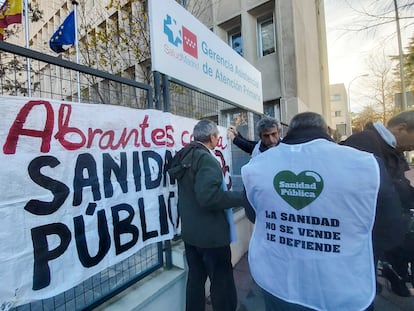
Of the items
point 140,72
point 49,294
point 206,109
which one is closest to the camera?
point 49,294

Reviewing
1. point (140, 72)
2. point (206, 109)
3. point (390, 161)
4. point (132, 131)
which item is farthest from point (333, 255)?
point (140, 72)

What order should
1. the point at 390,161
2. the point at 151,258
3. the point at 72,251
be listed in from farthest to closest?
the point at 151,258 < the point at 390,161 < the point at 72,251

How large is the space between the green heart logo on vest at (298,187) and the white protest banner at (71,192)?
1.25 m

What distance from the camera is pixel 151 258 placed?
106 inches

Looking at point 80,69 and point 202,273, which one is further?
point 202,273

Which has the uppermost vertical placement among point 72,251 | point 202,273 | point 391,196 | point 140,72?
point 140,72

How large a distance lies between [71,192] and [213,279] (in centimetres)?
135

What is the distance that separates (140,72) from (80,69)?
7.12 metres

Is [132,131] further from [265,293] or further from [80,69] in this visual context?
[265,293]

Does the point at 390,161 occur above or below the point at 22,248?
above

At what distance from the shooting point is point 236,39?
1216 centimetres

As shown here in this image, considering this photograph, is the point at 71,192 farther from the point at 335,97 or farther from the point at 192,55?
the point at 335,97

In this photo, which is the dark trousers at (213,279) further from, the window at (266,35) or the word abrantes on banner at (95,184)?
the window at (266,35)

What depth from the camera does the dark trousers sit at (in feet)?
7.75
